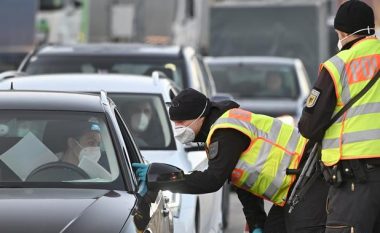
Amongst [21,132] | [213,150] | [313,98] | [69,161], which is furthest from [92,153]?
[313,98]

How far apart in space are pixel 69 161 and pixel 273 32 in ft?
67.8

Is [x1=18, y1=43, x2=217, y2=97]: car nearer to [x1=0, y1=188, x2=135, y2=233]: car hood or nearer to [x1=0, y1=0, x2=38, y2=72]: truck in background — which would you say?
[x1=0, y1=188, x2=135, y2=233]: car hood

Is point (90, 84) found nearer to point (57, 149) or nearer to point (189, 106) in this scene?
point (57, 149)

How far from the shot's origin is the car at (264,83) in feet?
65.4

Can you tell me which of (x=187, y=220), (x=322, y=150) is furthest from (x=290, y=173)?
(x=187, y=220)

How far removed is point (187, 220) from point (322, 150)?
230 cm

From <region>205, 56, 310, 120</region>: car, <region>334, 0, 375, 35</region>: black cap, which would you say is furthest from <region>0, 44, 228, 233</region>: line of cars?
<region>205, 56, 310, 120</region>: car

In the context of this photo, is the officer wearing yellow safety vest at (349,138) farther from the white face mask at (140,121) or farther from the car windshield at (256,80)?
the car windshield at (256,80)

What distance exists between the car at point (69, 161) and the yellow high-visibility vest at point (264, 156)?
500 millimetres

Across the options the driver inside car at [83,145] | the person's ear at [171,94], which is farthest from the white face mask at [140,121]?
the driver inside car at [83,145]

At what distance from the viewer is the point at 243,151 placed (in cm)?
688

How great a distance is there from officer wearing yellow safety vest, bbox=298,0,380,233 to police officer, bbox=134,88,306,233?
292mm

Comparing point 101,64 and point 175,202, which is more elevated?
point 175,202

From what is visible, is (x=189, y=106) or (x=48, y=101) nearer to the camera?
(x=189, y=106)
